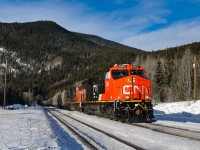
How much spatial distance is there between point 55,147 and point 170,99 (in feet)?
218

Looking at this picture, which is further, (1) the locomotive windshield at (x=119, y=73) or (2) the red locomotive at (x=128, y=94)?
(1) the locomotive windshield at (x=119, y=73)

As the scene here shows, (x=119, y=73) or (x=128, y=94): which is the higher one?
(x=119, y=73)

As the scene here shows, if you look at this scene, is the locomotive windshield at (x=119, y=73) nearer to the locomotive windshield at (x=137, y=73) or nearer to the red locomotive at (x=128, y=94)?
the red locomotive at (x=128, y=94)

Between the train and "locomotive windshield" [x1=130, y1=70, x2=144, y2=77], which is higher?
"locomotive windshield" [x1=130, y1=70, x2=144, y2=77]

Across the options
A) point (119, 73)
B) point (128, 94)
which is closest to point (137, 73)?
point (119, 73)

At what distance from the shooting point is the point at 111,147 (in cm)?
1149

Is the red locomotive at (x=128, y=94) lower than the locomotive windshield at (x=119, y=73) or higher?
lower


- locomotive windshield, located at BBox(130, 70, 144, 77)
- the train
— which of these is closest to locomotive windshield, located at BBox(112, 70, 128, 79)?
the train

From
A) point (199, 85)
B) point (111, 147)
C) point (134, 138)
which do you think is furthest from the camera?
point (199, 85)

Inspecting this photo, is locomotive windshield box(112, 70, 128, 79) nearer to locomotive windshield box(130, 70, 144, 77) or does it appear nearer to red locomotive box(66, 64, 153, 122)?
red locomotive box(66, 64, 153, 122)

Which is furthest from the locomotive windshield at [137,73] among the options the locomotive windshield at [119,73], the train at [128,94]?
the locomotive windshield at [119,73]

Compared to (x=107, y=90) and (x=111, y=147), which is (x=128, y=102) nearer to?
(x=107, y=90)

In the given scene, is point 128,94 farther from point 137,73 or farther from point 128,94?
point 137,73

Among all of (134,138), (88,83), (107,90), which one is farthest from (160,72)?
(134,138)
